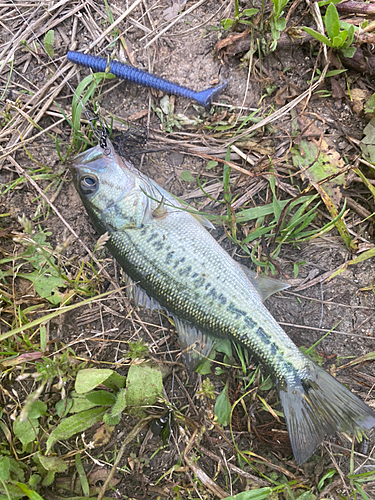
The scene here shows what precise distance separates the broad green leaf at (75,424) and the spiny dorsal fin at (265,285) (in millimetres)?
1914

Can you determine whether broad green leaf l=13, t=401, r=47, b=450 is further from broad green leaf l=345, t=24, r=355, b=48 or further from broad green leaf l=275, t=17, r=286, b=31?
broad green leaf l=345, t=24, r=355, b=48

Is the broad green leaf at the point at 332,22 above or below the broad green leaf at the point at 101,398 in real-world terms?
above

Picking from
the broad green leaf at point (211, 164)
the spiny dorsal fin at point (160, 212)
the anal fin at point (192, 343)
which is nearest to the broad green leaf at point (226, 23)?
the broad green leaf at point (211, 164)

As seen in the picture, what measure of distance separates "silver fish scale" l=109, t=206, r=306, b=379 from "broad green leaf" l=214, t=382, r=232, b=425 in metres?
0.63

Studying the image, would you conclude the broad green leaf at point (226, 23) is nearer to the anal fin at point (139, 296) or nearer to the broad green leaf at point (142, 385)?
the anal fin at point (139, 296)

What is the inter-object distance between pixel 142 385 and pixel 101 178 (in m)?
1.98

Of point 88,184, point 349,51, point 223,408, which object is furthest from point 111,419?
point 349,51

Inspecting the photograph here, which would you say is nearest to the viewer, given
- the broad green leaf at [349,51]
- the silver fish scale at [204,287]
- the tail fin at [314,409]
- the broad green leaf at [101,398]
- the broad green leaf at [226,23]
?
the tail fin at [314,409]

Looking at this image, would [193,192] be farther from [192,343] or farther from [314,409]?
[314,409]

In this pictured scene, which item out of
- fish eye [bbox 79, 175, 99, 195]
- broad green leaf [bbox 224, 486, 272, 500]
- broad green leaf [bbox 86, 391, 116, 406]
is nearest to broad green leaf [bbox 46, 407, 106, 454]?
broad green leaf [bbox 86, 391, 116, 406]

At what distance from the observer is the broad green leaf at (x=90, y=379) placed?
3.04 meters

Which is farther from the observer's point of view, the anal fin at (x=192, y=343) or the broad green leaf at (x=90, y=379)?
the anal fin at (x=192, y=343)

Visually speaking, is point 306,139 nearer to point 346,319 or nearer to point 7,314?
point 346,319

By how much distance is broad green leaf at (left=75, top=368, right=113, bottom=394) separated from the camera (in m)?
3.04
